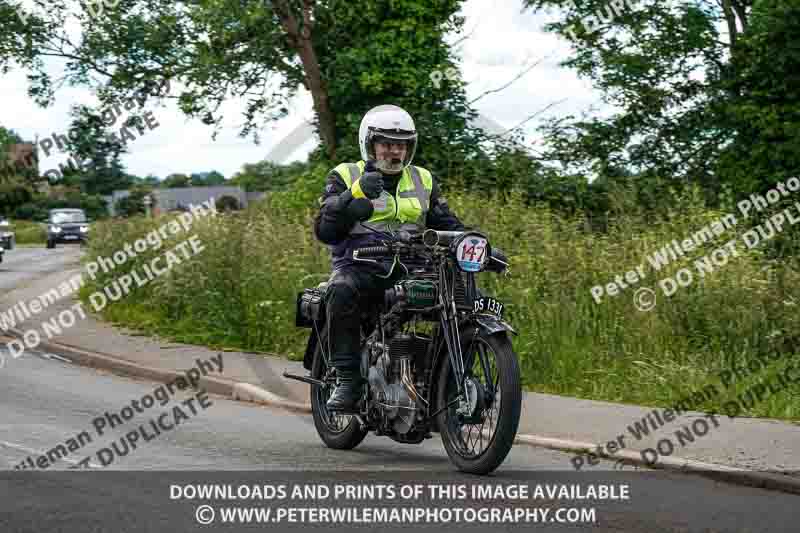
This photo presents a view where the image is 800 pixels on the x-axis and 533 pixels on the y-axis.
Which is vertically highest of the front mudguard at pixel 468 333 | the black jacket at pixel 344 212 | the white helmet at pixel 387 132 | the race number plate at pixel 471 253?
the white helmet at pixel 387 132

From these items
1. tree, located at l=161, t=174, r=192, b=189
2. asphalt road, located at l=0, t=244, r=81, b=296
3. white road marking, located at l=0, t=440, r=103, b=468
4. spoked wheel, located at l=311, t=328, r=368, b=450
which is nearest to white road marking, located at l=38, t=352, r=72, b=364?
white road marking, located at l=0, t=440, r=103, b=468

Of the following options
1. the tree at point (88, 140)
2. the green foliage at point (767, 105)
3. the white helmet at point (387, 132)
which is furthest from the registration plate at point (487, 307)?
the tree at point (88, 140)

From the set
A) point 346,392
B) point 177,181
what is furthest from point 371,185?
Answer: point 177,181

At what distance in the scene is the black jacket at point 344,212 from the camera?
8461 mm

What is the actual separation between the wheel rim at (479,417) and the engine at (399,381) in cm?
26

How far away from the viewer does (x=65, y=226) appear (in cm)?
6075

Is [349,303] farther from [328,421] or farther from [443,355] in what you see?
[328,421]

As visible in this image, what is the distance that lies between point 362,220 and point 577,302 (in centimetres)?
589

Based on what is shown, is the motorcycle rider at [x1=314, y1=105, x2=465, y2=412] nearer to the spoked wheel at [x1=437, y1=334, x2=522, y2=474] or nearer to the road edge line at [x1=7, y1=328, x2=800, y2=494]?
the spoked wheel at [x1=437, y1=334, x2=522, y2=474]

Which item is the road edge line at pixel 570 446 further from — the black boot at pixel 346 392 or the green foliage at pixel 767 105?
the green foliage at pixel 767 105

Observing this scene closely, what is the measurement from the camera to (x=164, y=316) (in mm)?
19875

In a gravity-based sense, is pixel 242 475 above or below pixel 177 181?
below

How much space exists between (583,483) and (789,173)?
17.8 m

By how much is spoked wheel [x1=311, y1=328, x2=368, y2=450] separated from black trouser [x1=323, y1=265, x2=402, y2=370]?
46 cm
